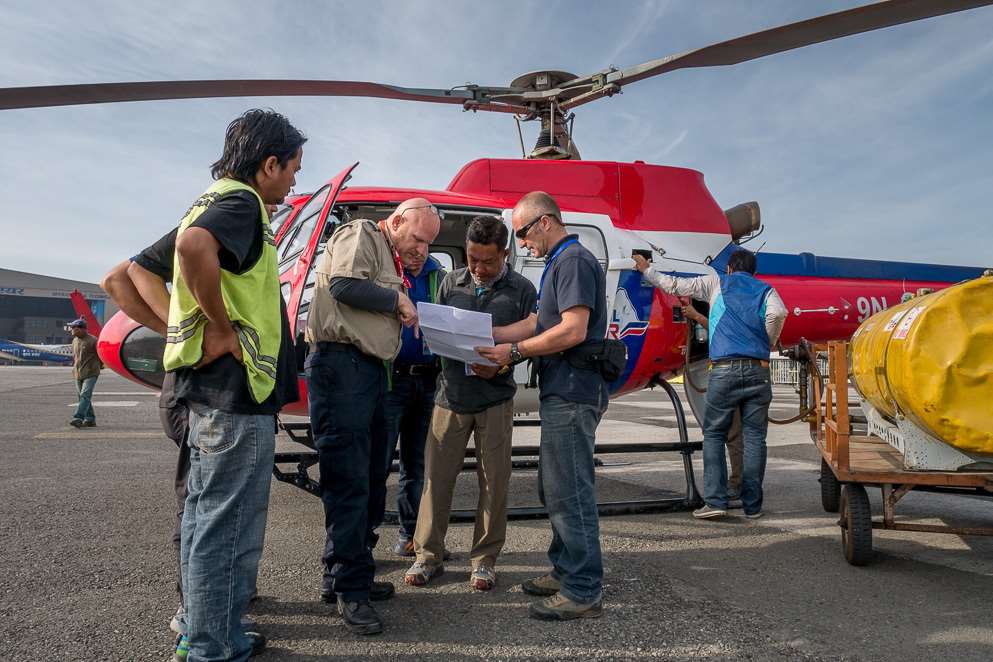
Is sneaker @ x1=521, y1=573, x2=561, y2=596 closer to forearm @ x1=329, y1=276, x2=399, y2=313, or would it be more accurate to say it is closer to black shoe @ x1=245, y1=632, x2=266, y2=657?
black shoe @ x1=245, y1=632, x2=266, y2=657

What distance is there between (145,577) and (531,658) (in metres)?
2.09

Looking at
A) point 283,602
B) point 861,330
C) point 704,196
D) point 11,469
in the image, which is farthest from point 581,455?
point 11,469

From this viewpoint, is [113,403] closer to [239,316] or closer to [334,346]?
[334,346]

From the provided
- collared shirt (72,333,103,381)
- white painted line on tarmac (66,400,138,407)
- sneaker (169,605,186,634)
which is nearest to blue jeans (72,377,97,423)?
collared shirt (72,333,103,381)

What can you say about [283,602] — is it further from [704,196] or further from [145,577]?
[704,196]

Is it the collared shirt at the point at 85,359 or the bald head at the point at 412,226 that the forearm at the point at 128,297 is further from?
the collared shirt at the point at 85,359

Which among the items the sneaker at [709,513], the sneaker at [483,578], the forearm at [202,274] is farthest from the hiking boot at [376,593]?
the sneaker at [709,513]

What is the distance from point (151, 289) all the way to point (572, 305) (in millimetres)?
1685

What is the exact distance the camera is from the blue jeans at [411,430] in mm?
3779

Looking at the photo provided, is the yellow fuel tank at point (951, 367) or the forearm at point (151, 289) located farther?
the yellow fuel tank at point (951, 367)

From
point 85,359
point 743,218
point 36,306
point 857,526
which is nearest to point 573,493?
point 857,526

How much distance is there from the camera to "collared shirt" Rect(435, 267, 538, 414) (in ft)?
11.0

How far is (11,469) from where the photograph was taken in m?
6.34

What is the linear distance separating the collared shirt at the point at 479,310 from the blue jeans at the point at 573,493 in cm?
41
